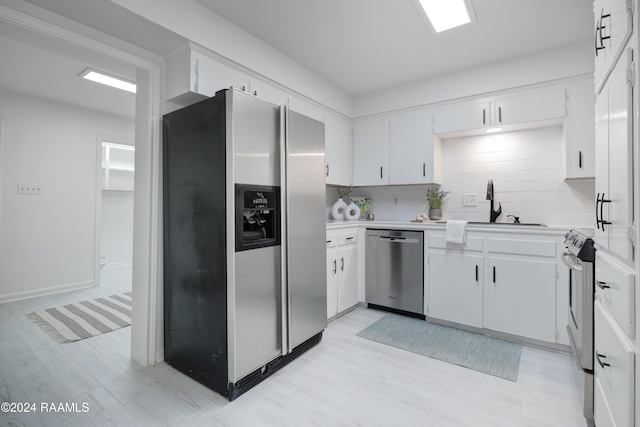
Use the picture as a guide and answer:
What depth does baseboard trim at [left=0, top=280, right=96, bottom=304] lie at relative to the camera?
3606 mm

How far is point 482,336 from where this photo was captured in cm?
272

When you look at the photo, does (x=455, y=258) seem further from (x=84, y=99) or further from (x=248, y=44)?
(x=84, y=99)

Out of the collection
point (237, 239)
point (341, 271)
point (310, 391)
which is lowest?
point (310, 391)

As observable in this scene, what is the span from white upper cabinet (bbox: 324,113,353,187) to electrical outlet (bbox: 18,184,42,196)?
3.62 meters

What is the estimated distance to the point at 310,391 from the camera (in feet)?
6.28

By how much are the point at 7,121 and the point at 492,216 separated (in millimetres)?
5549

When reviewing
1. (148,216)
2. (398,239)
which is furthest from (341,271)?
(148,216)

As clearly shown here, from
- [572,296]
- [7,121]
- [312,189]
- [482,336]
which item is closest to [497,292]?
[482,336]

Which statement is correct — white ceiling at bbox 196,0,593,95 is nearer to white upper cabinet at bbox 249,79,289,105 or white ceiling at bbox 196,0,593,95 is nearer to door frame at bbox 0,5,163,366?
white upper cabinet at bbox 249,79,289,105

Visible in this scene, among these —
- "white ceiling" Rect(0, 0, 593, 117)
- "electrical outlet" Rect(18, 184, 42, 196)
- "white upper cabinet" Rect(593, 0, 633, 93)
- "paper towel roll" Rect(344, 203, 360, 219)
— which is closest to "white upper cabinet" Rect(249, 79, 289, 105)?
"white ceiling" Rect(0, 0, 593, 117)

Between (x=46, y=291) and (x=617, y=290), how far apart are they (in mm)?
5376

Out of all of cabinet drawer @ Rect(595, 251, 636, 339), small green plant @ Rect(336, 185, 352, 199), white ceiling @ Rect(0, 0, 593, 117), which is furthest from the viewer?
small green plant @ Rect(336, 185, 352, 199)

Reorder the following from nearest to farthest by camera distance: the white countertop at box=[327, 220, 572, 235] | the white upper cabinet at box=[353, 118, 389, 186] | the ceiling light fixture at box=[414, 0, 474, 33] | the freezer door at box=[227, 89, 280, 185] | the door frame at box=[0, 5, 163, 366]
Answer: the freezer door at box=[227, 89, 280, 185] < the ceiling light fixture at box=[414, 0, 474, 33] < the door frame at box=[0, 5, 163, 366] < the white countertop at box=[327, 220, 572, 235] < the white upper cabinet at box=[353, 118, 389, 186]

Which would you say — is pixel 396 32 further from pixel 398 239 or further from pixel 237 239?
pixel 237 239
